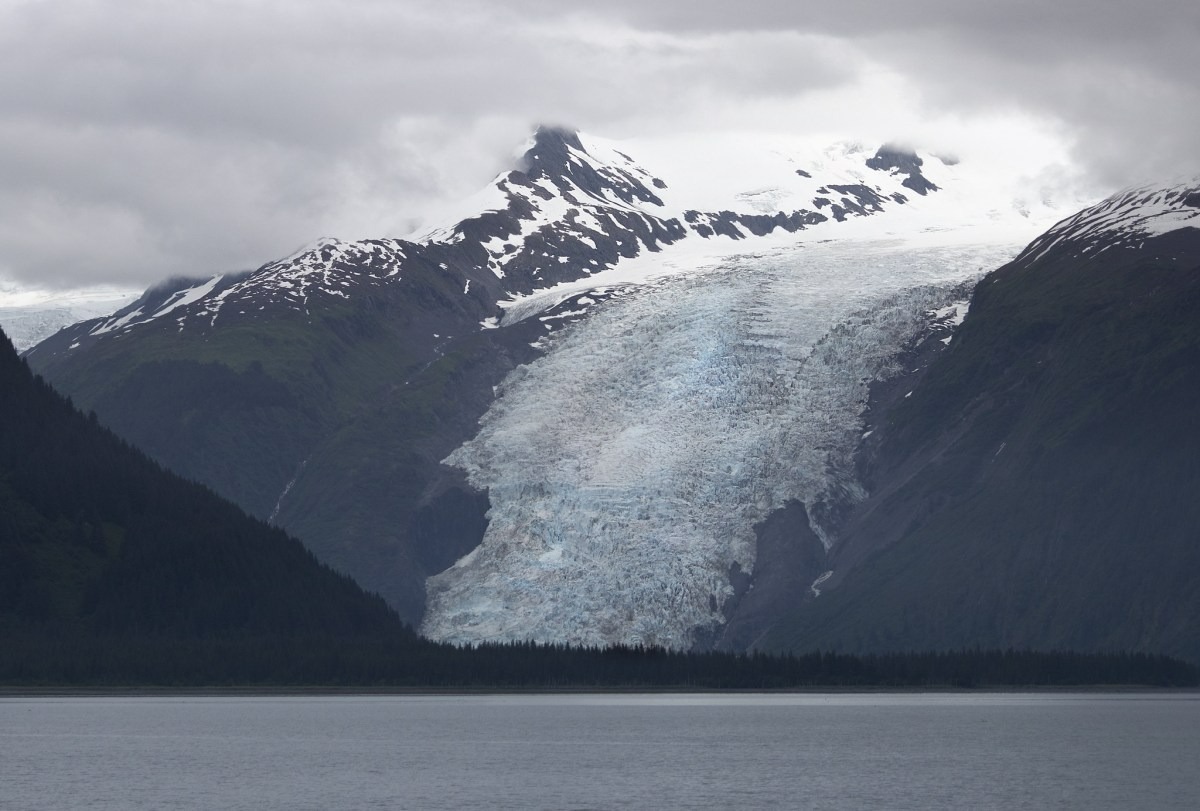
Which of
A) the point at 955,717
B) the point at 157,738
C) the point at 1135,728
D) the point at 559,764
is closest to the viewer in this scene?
the point at 559,764

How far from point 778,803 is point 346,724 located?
77.9 m

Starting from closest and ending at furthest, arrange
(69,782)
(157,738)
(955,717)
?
(69,782) → (157,738) → (955,717)

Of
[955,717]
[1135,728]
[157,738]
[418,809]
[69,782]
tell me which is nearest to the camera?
[418,809]

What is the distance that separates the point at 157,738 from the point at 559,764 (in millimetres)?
40473

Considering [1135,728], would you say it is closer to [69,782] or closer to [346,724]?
[346,724]

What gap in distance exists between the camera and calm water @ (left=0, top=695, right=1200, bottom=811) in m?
112

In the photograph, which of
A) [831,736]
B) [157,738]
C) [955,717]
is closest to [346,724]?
[157,738]

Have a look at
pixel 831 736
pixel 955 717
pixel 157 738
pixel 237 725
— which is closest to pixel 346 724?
pixel 237 725

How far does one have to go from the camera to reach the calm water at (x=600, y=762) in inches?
4419

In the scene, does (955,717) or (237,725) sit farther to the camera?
(955,717)

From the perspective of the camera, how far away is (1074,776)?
125m

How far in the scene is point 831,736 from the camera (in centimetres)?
16425

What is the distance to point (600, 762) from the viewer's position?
136875 mm

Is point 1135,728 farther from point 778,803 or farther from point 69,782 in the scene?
point 69,782
